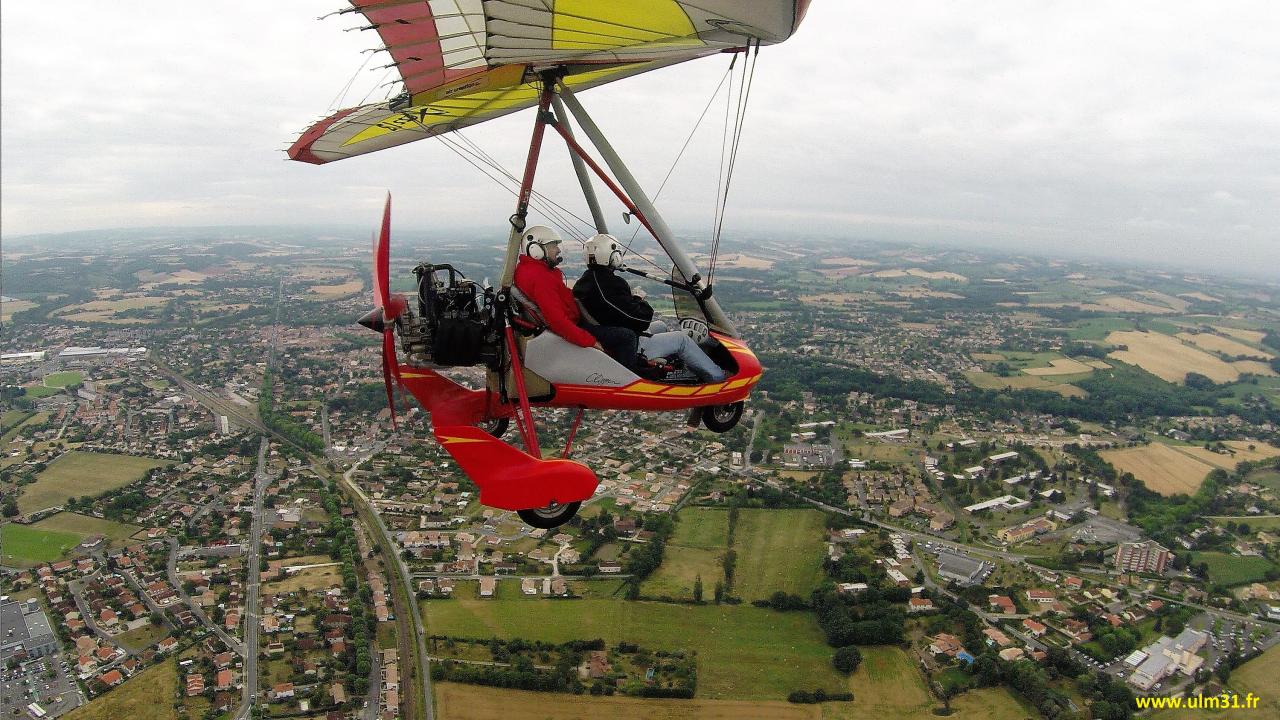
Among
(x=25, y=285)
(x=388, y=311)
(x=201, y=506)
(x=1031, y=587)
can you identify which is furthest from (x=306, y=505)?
(x=25, y=285)

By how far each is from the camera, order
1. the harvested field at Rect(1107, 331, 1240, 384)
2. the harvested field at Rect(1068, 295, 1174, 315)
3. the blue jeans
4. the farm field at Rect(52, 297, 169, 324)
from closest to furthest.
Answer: the blue jeans → the harvested field at Rect(1107, 331, 1240, 384) → the farm field at Rect(52, 297, 169, 324) → the harvested field at Rect(1068, 295, 1174, 315)

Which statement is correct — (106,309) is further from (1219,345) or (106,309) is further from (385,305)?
(1219,345)

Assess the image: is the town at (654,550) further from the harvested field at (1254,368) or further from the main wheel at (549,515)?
the main wheel at (549,515)

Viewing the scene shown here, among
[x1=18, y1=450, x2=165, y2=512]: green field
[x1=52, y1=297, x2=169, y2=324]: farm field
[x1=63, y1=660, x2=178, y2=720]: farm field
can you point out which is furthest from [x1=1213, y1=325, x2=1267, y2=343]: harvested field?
[x1=52, y1=297, x2=169, y2=324]: farm field

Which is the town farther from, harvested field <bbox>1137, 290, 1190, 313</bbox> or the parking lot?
harvested field <bbox>1137, 290, 1190, 313</bbox>

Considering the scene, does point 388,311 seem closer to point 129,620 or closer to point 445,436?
point 445,436
